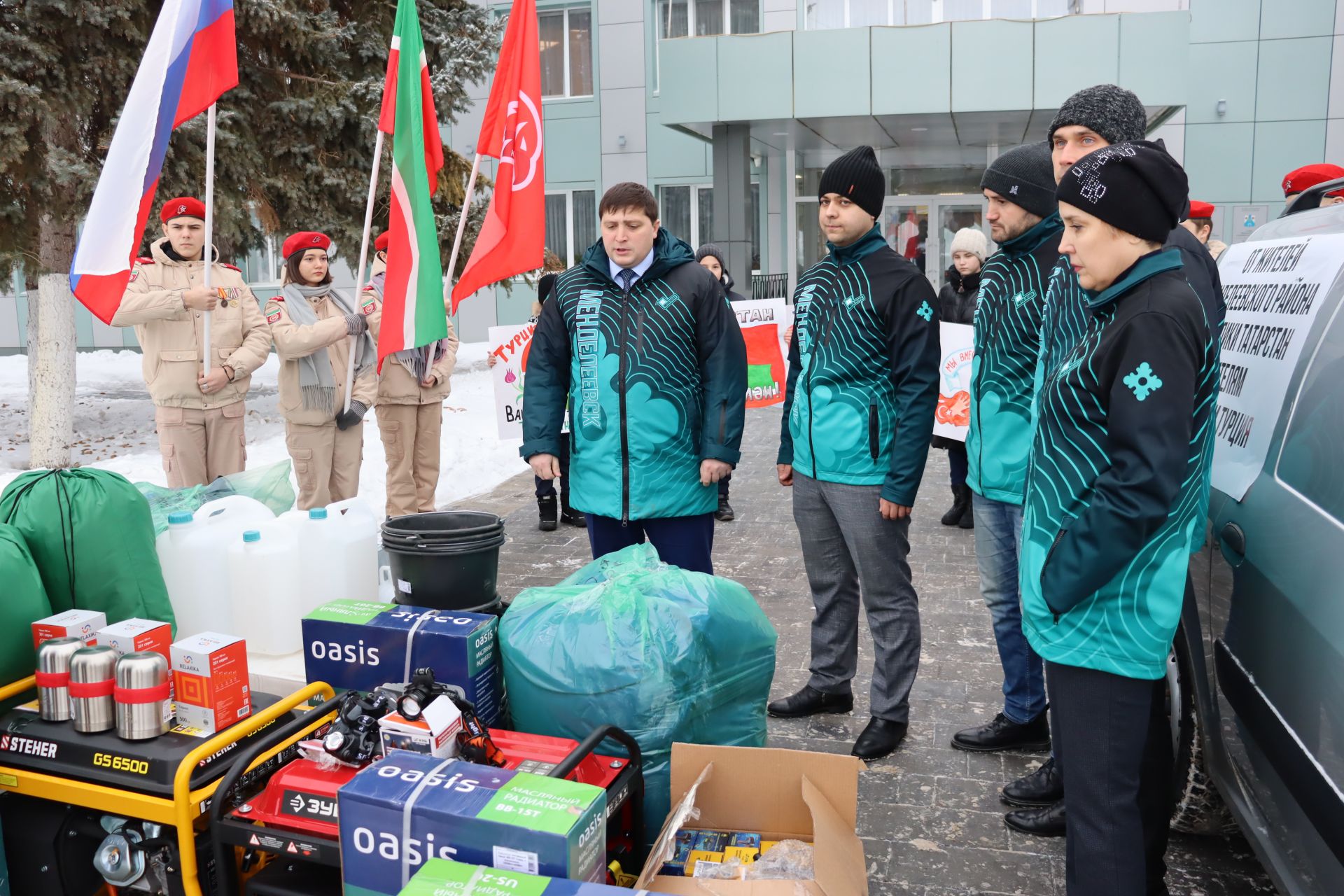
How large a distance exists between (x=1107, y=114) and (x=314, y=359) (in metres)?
4.57

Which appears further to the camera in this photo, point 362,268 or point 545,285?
point 545,285

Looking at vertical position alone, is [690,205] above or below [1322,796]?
above

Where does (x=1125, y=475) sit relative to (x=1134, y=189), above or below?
below

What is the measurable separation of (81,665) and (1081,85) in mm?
16110

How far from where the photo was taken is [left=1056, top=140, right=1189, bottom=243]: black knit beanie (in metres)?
2.38

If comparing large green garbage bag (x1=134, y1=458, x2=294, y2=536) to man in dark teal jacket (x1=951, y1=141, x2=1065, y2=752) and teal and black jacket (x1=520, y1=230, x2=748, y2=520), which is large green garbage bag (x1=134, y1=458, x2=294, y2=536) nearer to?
teal and black jacket (x1=520, y1=230, x2=748, y2=520)

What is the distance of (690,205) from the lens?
21.1 metres

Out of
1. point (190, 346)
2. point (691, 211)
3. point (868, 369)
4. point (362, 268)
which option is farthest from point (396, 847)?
point (691, 211)

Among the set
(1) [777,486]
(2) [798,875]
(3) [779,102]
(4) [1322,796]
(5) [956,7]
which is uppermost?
(5) [956,7]

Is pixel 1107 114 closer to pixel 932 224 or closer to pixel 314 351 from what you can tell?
pixel 314 351

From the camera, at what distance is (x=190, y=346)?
19.6 ft

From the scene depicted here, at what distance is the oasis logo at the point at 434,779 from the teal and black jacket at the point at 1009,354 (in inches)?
85.8

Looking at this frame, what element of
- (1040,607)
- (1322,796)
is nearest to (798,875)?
(1040,607)

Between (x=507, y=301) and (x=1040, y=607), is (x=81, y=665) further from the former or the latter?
(x=507, y=301)
